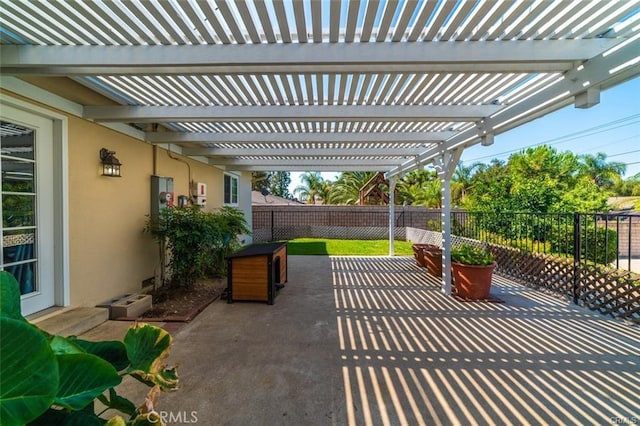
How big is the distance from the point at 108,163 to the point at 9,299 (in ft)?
13.1

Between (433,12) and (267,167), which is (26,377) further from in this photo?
(267,167)

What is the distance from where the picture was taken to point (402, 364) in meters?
2.86

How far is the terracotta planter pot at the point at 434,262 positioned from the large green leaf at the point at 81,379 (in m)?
6.39

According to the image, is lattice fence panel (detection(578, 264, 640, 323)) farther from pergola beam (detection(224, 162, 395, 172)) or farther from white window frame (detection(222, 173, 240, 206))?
white window frame (detection(222, 173, 240, 206))

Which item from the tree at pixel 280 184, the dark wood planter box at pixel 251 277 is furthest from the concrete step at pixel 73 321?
the tree at pixel 280 184

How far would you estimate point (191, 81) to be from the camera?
3.26 meters

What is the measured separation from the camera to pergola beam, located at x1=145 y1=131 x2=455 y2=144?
511 centimetres

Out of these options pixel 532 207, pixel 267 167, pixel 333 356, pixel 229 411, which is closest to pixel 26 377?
pixel 229 411

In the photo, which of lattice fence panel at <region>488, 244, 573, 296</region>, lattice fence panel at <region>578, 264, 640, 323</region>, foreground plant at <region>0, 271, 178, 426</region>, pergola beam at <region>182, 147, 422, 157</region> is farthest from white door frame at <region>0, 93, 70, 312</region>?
lattice fence panel at <region>488, 244, 573, 296</region>

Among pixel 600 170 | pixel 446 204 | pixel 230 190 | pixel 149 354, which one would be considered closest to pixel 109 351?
pixel 149 354

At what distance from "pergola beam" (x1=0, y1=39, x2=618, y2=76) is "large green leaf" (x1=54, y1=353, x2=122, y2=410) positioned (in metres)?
2.46

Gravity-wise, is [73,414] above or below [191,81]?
below

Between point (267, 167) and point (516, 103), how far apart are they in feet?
21.2

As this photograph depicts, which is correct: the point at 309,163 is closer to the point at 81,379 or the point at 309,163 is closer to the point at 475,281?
the point at 475,281
